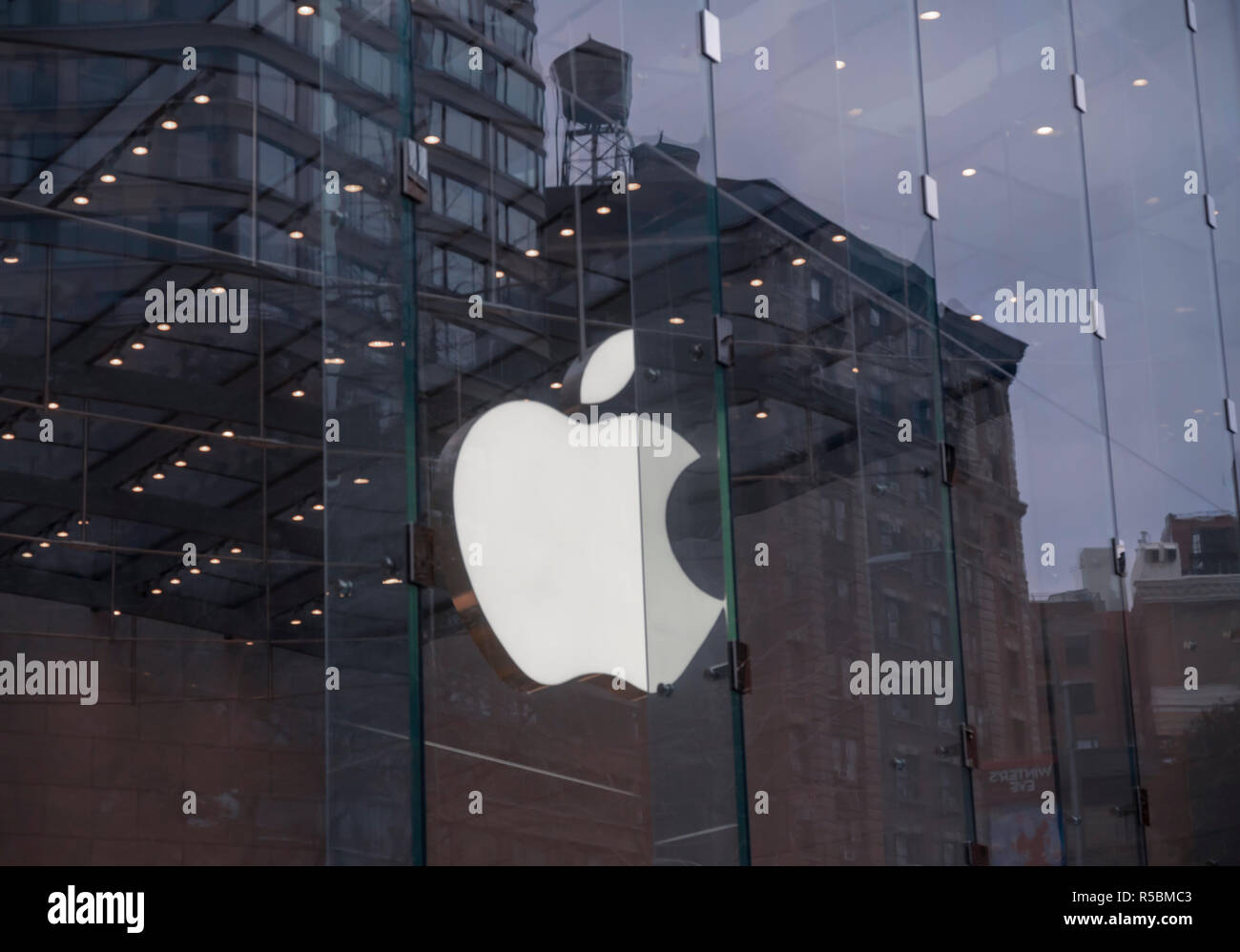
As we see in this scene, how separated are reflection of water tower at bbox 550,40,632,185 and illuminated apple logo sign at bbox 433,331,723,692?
684mm

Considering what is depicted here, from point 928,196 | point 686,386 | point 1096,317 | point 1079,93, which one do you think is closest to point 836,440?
point 928,196

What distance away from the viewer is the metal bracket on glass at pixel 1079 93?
6.85 meters

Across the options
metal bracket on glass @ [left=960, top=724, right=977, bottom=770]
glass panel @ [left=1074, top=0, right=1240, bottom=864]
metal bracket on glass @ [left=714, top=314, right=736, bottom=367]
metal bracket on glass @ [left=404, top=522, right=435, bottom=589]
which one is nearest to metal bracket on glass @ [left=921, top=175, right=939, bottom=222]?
glass panel @ [left=1074, top=0, right=1240, bottom=864]

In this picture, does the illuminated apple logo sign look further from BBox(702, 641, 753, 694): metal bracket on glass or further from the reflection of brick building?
the reflection of brick building

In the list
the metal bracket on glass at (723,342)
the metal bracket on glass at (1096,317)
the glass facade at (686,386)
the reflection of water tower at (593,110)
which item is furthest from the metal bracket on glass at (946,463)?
the reflection of water tower at (593,110)

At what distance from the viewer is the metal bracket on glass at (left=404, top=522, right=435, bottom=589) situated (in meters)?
3.69

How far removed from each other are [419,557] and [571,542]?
0.70 meters

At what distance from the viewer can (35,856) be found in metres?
10.5

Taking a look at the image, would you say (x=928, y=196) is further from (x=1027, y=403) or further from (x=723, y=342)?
(x=723, y=342)

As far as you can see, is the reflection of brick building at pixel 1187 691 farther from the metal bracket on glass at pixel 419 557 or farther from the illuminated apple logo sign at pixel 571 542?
the metal bracket on glass at pixel 419 557

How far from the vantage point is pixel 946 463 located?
220 inches

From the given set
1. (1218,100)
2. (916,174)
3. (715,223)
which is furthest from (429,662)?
(1218,100)
